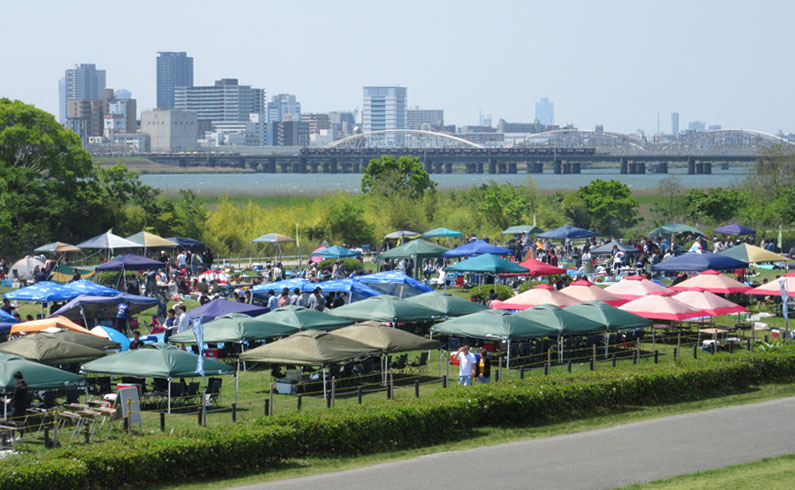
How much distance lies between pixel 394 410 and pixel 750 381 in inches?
358

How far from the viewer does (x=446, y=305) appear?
85.6 feet

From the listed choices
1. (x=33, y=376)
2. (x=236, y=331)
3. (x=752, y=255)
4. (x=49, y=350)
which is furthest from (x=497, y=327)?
(x=752, y=255)

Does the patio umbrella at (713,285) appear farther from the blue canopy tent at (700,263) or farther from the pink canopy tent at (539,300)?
the pink canopy tent at (539,300)

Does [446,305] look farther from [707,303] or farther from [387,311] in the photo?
[707,303]

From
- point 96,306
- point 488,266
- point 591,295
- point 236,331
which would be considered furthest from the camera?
point 488,266

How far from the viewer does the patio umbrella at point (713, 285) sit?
3033cm

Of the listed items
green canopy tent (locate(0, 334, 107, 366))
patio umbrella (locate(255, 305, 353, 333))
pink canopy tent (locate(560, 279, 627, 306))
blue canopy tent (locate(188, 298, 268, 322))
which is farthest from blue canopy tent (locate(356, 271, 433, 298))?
green canopy tent (locate(0, 334, 107, 366))

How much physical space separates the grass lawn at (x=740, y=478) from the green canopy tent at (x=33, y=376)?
31.4 ft

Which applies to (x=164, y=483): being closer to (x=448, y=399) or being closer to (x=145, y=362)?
(x=145, y=362)

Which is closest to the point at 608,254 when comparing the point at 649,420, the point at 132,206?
the point at 132,206

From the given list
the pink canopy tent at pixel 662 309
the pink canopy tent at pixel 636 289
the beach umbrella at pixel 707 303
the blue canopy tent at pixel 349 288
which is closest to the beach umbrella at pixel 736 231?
the pink canopy tent at pixel 636 289

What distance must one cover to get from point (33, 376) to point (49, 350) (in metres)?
2.23

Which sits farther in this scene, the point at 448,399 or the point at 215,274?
the point at 215,274

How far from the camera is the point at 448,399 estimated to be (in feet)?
58.7
